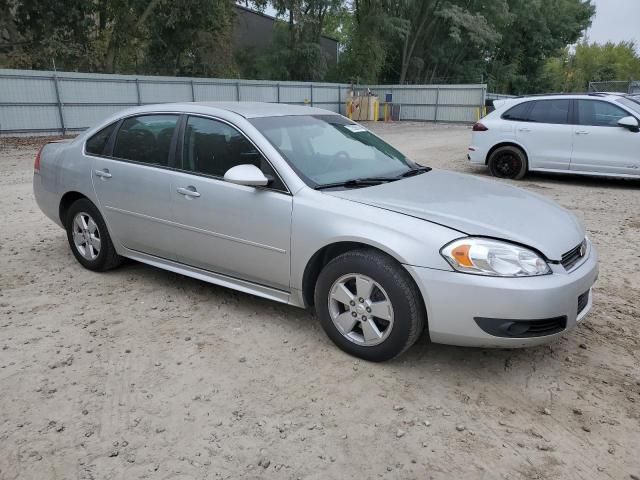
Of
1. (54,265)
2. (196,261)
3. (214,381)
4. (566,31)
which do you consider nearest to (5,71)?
(54,265)

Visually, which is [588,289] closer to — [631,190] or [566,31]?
[631,190]

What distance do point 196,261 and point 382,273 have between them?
5.45ft

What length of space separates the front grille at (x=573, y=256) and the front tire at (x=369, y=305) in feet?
2.90

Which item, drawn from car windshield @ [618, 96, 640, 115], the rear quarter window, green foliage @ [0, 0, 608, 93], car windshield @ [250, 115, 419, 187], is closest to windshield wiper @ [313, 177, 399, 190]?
car windshield @ [250, 115, 419, 187]

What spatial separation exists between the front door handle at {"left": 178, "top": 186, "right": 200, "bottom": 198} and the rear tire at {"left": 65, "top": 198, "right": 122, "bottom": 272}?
109cm

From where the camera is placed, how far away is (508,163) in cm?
1023

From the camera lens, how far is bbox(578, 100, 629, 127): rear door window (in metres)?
8.93

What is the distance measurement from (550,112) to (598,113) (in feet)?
2.53

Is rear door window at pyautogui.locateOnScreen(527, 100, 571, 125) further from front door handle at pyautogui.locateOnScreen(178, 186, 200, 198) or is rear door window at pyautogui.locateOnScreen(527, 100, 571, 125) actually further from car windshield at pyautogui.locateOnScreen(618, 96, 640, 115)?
front door handle at pyautogui.locateOnScreen(178, 186, 200, 198)

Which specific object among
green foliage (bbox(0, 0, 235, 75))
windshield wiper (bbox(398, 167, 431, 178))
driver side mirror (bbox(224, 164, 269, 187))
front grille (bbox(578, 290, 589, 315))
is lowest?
front grille (bbox(578, 290, 589, 315))

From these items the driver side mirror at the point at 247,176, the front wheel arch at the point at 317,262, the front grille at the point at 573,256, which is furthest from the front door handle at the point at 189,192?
the front grille at the point at 573,256

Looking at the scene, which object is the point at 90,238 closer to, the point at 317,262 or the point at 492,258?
the point at 317,262

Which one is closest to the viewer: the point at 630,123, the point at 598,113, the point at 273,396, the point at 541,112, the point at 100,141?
the point at 273,396

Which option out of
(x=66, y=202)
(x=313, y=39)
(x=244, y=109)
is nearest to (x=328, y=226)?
(x=244, y=109)
